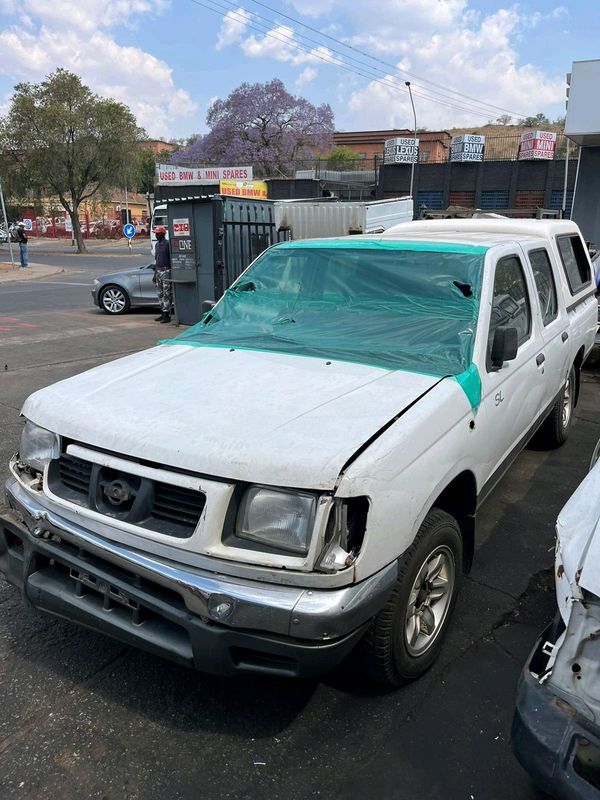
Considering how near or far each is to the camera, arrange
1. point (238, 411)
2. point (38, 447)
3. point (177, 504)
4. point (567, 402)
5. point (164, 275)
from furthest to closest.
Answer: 1. point (164, 275)
2. point (567, 402)
3. point (38, 447)
4. point (238, 411)
5. point (177, 504)

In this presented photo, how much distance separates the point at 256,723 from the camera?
244 centimetres

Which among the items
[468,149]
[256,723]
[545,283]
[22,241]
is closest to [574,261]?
[545,283]

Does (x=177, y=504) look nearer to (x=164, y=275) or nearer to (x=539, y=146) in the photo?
(x=164, y=275)

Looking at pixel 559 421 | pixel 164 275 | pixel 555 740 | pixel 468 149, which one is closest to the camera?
pixel 555 740

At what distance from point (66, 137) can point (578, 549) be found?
3741 cm

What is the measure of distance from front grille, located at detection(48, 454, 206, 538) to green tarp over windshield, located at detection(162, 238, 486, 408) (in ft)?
3.72

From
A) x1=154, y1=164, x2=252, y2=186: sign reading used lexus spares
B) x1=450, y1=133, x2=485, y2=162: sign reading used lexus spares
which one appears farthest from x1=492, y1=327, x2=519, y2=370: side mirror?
x1=450, y1=133, x2=485, y2=162: sign reading used lexus spares

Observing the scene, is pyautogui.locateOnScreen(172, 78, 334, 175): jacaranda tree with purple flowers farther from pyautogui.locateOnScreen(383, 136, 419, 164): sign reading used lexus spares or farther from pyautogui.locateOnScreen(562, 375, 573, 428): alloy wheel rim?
pyautogui.locateOnScreen(562, 375, 573, 428): alloy wheel rim

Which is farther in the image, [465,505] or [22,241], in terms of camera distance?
[22,241]

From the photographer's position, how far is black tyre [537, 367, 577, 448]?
16.9ft

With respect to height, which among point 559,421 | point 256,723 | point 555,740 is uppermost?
point 555,740

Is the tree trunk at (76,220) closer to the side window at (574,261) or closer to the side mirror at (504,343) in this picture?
the side window at (574,261)

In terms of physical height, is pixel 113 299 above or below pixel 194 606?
below

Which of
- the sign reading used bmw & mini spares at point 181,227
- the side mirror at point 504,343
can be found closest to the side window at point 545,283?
the side mirror at point 504,343
